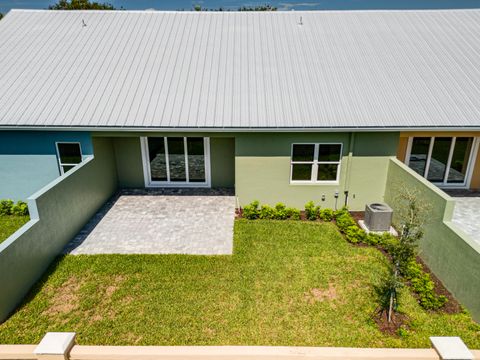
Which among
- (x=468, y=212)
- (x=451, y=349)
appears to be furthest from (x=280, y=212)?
(x=451, y=349)

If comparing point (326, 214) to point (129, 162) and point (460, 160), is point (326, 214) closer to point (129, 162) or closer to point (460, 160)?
point (460, 160)

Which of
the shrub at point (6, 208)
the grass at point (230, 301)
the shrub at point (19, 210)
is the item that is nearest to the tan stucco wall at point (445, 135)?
the grass at point (230, 301)

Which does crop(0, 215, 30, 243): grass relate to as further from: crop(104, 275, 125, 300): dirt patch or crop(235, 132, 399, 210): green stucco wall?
crop(235, 132, 399, 210): green stucco wall

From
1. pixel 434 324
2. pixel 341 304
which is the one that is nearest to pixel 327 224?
pixel 341 304

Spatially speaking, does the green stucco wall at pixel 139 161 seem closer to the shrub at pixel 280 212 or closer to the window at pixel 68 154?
the window at pixel 68 154

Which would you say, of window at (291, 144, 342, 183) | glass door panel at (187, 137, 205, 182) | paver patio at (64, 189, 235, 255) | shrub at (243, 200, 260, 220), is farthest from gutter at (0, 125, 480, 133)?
paver patio at (64, 189, 235, 255)

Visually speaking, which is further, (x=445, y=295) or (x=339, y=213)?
(x=339, y=213)
